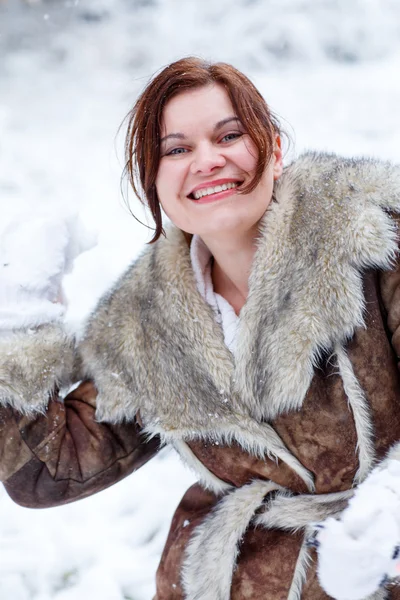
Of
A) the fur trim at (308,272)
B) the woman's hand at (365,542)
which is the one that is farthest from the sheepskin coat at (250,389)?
the woman's hand at (365,542)

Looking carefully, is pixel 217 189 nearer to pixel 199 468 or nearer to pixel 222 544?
pixel 199 468

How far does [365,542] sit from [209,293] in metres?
0.63

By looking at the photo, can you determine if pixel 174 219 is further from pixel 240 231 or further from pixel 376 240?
pixel 376 240

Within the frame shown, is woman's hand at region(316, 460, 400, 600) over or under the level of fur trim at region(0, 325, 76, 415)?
under

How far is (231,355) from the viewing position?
1.34 m

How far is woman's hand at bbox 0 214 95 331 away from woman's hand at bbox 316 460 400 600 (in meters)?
0.76

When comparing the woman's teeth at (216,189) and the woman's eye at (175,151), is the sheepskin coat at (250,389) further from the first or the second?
the woman's eye at (175,151)

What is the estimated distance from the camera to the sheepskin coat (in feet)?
4.01

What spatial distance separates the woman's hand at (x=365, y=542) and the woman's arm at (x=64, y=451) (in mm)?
579

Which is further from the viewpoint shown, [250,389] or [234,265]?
[234,265]

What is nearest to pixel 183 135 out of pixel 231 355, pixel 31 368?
pixel 231 355

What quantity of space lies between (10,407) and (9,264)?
311 mm

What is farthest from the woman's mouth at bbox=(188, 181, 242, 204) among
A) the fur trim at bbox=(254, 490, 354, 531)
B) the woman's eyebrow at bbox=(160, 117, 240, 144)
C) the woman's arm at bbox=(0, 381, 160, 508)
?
the fur trim at bbox=(254, 490, 354, 531)

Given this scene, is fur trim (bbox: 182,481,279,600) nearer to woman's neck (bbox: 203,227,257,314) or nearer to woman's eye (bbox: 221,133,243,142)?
woman's neck (bbox: 203,227,257,314)
